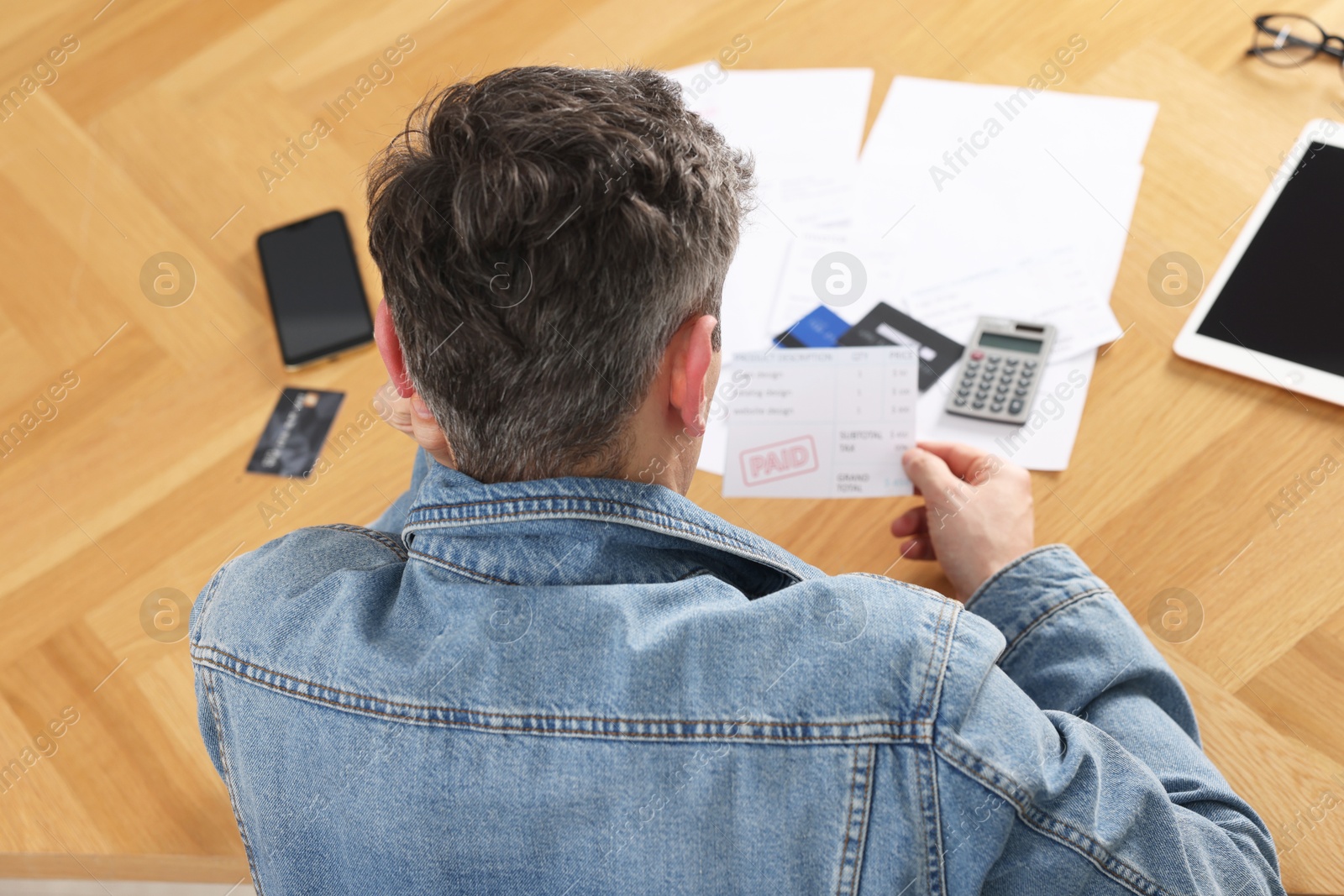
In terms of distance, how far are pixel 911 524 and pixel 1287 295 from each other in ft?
1.40

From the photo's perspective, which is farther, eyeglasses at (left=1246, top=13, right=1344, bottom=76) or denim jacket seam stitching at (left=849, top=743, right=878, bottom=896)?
eyeglasses at (left=1246, top=13, right=1344, bottom=76)

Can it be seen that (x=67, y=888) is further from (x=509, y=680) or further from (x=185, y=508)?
(x=509, y=680)

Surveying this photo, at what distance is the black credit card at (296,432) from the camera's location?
1016 mm

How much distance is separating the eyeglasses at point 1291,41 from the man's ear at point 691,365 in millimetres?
883

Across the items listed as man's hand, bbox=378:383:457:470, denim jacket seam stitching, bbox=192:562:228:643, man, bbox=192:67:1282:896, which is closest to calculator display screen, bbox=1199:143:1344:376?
man, bbox=192:67:1282:896

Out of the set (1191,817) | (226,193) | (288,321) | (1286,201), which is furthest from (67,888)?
(1286,201)

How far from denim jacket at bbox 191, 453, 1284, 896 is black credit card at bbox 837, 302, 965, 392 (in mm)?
432

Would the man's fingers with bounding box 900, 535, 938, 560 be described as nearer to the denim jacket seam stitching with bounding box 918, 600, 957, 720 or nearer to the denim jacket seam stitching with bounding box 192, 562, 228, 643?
the denim jacket seam stitching with bounding box 918, 600, 957, 720

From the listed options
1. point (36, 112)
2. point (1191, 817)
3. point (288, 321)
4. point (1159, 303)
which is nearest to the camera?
point (1191, 817)

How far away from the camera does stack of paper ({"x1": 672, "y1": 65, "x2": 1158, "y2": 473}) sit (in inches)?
38.0

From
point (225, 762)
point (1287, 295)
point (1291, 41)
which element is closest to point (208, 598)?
point (225, 762)

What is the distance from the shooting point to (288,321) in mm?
1097

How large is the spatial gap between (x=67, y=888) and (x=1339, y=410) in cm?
122

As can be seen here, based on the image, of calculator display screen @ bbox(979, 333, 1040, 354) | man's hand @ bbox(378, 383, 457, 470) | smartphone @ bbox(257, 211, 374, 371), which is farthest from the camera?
smartphone @ bbox(257, 211, 374, 371)
